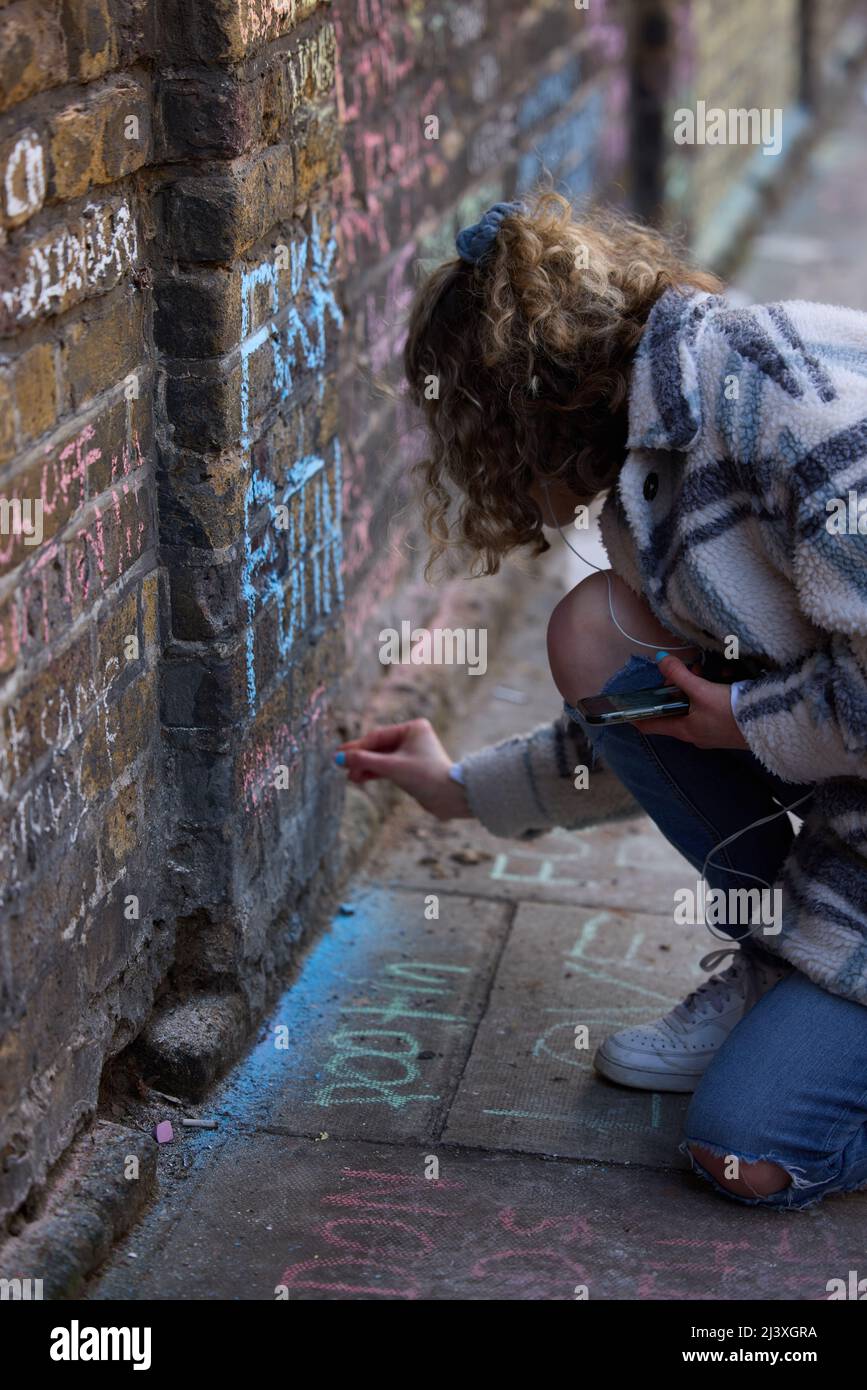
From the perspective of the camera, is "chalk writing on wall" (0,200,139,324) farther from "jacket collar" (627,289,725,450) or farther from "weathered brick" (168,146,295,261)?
"jacket collar" (627,289,725,450)

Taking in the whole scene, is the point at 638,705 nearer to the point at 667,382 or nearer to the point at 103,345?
the point at 667,382

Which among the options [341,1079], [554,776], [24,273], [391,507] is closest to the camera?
[24,273]

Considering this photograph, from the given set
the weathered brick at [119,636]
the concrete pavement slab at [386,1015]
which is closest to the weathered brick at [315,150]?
the weathered brick at [119,636]

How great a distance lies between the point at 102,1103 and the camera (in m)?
2.22

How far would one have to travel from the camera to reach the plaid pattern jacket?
1978 millimetres

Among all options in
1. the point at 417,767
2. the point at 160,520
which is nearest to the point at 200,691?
the point at 160,520

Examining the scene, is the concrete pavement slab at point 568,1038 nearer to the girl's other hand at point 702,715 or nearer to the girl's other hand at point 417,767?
the girl's other hand at point 417,767

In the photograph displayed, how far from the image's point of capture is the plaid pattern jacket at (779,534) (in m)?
1.98

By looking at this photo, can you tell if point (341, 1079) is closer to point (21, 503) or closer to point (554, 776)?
point (554, 776)

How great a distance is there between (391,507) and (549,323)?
5.05ft

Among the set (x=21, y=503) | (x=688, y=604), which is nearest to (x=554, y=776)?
(x=688, y=604)

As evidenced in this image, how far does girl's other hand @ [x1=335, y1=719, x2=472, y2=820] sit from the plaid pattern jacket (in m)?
0.58

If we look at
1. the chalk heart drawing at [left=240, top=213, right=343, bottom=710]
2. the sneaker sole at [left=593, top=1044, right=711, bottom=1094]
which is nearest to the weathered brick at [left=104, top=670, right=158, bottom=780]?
the chalk heart drawing at [left=240, top=213, right=343, bottom=710]

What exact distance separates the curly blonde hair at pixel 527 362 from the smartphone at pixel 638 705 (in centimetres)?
26
